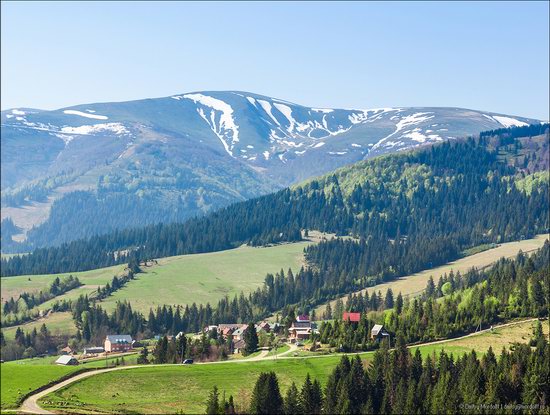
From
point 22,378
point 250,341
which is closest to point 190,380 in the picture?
point 22,378

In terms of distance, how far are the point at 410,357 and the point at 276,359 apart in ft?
88.5

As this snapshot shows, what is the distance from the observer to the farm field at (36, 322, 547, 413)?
12862cm

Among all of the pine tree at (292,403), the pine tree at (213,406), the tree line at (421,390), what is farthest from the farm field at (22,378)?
the pine tree at (292,403)

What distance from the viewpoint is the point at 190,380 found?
14262 centimetres

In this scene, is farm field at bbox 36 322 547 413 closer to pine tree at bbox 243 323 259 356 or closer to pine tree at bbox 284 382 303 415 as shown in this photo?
pine tree at bbox 284 382 303 415

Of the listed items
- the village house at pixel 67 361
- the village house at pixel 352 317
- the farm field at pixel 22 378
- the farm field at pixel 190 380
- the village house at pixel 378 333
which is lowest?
the village house at pixel 67 361

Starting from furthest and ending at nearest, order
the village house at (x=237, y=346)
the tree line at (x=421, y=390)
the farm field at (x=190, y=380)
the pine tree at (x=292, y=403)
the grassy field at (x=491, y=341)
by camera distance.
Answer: the village house at (x=237, y=346) < the grassy field at (x=491, y=341) < the farm field at (x=190, y=380) < the pine tree at (x=292, y=403) < the tree line at (x=421, y=390)

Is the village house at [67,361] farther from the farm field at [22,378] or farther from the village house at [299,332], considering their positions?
the village house at [299,332]

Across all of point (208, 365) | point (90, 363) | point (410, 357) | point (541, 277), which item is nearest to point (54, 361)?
point (90, 363)

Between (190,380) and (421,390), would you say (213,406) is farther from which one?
(421,390)

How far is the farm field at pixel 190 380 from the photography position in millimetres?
128625

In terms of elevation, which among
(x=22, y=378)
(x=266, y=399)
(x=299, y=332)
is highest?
(x=22, y=378)

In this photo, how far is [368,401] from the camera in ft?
423

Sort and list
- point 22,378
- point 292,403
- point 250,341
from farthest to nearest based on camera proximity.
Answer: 1. point 250,341
2. point 22,378
3. point 292,403
